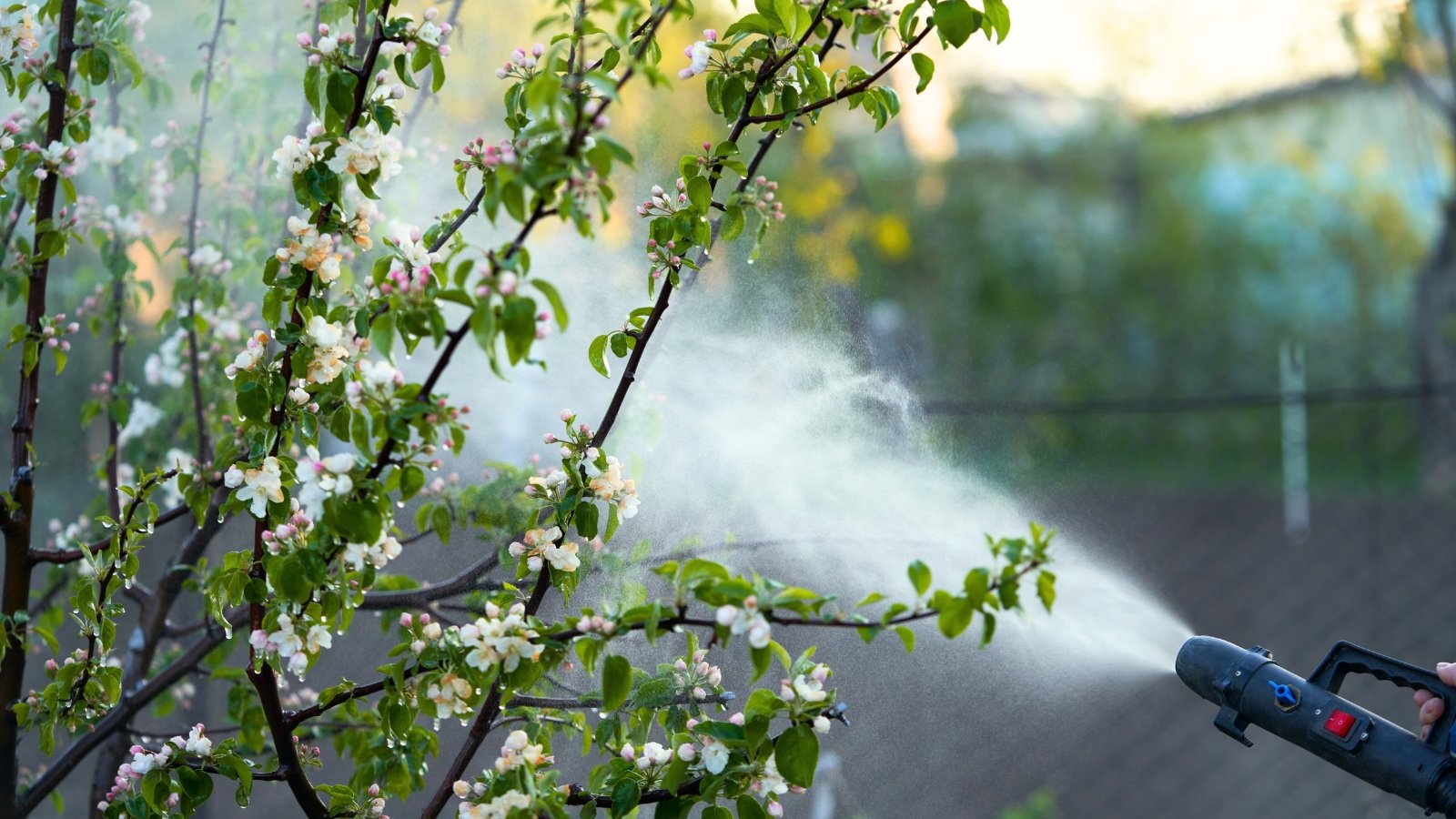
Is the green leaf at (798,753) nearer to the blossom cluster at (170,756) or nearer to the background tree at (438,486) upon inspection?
the background tree at (438,486)

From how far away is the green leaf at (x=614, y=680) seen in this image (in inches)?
42.8

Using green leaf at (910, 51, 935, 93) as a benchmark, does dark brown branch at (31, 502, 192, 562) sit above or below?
below

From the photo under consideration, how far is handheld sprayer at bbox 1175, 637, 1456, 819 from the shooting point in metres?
1.48

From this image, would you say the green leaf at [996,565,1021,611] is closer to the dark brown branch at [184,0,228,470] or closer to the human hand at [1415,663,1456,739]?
the human hand at [1415,663,1456,739]

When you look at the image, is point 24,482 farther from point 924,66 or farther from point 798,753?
point 924,66

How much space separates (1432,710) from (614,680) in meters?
1.13

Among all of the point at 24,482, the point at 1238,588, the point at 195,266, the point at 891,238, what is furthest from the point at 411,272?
the point at 891,238

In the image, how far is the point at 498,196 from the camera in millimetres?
948

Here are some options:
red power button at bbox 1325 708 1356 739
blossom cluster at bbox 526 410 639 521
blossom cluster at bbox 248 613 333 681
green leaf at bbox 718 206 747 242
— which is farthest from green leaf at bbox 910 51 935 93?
red power button at bbox 1325 708 1356 739

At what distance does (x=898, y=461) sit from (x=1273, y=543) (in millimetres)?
3065

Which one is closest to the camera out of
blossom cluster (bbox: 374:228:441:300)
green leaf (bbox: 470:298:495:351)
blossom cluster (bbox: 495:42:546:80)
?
green leaf (bbox: 470:298:495:351)

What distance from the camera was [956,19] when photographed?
3.94ft

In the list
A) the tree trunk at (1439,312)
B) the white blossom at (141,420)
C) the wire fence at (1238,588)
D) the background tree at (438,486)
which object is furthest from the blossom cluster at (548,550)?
the tree trunk at (1439,312)

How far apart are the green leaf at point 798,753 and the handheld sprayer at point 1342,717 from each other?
2.56 ft
